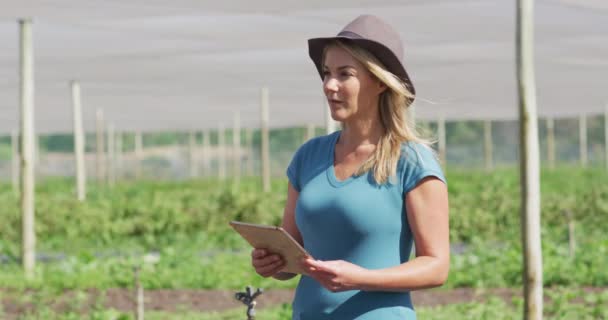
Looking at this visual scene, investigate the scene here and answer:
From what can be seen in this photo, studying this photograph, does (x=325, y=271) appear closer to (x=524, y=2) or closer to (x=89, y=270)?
(x=524, y=2)

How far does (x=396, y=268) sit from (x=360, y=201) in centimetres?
16

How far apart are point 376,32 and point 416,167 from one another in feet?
0.99

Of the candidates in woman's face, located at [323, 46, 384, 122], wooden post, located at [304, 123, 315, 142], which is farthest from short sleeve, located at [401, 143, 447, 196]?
wooden post, located at [304, 123, 315, 142]

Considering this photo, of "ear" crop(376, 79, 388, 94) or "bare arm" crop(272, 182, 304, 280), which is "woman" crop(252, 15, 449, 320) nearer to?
"ear" crop(376, 79, 388, 94)

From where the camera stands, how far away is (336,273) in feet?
7.73

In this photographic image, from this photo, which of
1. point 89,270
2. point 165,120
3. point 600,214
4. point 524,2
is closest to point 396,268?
point 524,2

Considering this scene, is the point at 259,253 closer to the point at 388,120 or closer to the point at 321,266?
the point at 321,266

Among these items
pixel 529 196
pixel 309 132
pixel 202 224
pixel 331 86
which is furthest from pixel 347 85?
pixel 309 132

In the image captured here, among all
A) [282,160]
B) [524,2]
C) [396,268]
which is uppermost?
[524,2]

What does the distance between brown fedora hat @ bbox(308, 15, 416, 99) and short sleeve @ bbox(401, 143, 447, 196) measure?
167mm

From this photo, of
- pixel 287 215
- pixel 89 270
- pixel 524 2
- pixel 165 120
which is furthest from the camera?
pixel 165 120

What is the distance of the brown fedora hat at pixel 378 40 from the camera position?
2488 millimetres

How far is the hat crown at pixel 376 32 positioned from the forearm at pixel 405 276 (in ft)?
1.46

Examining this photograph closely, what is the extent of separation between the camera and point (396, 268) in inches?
95.5
